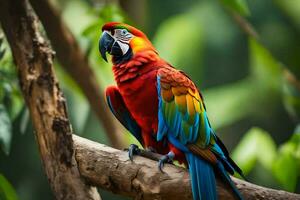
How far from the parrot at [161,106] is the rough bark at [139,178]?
3 cm

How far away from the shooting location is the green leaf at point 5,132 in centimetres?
182

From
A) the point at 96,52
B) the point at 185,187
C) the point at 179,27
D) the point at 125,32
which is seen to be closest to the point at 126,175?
the point at 185,187

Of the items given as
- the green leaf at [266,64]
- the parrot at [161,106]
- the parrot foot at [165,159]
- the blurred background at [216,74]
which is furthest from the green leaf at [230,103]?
the parrot foot at [165,159]

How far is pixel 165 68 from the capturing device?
1800 millimetres

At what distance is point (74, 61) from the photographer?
95.3 inches

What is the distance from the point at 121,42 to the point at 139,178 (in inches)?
17.6

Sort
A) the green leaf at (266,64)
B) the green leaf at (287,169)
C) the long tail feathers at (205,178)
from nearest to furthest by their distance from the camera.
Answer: the long tail feathers at (205,178), the green leaf at (287,169), the green leaf at (266,64)

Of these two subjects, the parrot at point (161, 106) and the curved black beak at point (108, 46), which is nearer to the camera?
the parrot at point (161, 106)

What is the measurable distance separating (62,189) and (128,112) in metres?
0.37

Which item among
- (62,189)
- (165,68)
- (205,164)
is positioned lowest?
(62,189)

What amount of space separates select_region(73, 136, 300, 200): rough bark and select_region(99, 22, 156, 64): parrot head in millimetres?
299

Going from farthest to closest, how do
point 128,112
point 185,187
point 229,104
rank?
point 229,104 < point 128,112 < point 185,187

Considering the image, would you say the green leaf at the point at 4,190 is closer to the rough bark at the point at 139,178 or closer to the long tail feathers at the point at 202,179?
the rough bark at the point at 139,178

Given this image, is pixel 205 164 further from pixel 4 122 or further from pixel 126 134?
pixel 126 134
